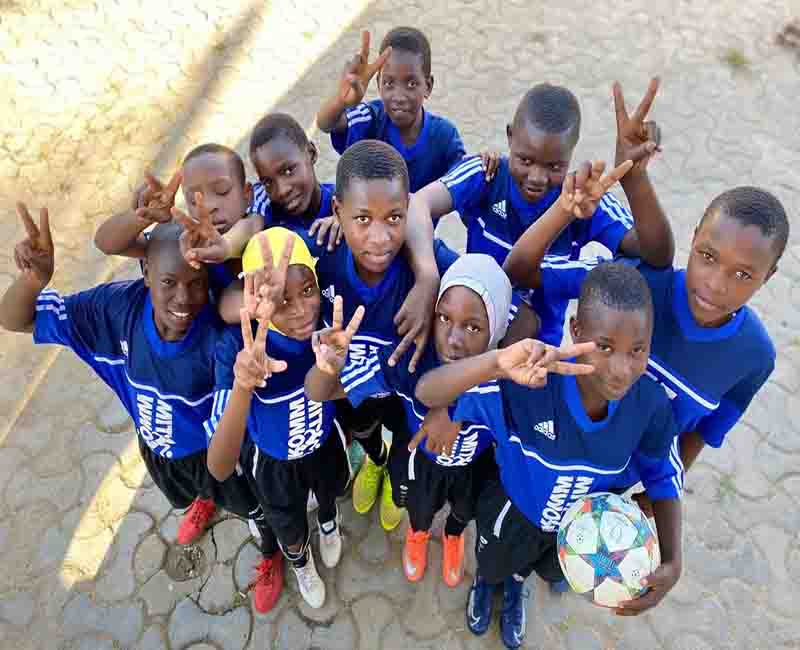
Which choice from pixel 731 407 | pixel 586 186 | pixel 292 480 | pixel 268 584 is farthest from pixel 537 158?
pixel 268 584

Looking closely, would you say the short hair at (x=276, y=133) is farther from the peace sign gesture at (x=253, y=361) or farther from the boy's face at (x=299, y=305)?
the peace sign gesture at (x=253, y=361)

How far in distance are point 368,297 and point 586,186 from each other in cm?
81

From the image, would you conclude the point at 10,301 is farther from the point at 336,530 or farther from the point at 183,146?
the point at 183,146

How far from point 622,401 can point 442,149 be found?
162cm

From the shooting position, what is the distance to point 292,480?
7.50ft

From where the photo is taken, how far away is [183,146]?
5.05 meters

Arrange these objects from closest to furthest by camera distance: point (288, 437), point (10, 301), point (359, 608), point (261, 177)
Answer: point (10, 301), point (288, 437), point (261, 177), point (359, 608)

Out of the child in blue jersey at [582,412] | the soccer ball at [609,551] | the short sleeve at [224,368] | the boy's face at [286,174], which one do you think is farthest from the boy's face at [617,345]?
the boy's face at [286,174]

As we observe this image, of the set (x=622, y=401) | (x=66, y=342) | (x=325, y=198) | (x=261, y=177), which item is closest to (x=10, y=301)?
(x=66, y=342)

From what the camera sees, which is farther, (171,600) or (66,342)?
(171,600)

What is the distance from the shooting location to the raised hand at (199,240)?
188 centimetres

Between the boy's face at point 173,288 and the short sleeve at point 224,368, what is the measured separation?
15 centimetres

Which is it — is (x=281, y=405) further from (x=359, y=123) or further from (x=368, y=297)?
(x=359, y=123)

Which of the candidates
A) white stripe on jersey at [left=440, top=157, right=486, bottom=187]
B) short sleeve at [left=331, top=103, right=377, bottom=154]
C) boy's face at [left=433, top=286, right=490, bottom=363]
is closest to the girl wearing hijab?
boy's face at [left=433, top=286, right=490, bottom=363]
